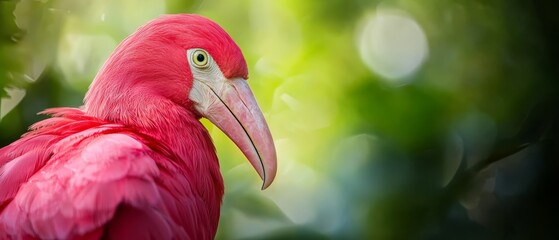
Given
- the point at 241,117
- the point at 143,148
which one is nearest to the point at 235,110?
the point at 241,117

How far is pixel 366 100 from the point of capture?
1851 mm

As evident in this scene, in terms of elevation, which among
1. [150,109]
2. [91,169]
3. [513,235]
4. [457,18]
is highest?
[457,18]

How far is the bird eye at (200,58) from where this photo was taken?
1196 millimetres

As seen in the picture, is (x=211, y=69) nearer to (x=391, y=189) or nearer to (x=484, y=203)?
(x=391, y=189)

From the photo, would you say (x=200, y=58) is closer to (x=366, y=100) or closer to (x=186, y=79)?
(x=186, y=79)

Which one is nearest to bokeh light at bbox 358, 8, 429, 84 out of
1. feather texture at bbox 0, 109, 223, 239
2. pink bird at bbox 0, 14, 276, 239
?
pink bird at bbox 0, 14, 276, 239

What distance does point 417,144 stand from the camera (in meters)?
1.87

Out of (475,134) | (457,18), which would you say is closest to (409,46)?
(457,18)

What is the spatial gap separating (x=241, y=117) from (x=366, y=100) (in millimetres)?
704

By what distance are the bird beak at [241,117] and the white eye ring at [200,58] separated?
3 centimetres

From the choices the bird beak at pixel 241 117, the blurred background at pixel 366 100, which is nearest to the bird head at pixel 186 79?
the bird beak at pixel 241 117

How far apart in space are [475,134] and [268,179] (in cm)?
88

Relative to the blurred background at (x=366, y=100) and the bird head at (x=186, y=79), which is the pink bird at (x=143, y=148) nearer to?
the bird head at (x=186, y=79)

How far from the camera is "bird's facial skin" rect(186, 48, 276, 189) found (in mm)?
1194
